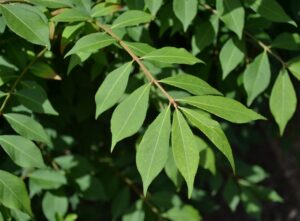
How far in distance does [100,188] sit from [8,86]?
596 millimetres

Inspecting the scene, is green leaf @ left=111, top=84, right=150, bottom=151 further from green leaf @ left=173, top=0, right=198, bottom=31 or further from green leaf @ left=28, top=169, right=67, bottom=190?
green leaf @ left=28, top=169, right=67, bottom=190

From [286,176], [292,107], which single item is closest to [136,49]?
[292,107]

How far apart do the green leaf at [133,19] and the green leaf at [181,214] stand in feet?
3.01

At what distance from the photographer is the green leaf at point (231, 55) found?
6.51 feet

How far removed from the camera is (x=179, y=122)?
140cm

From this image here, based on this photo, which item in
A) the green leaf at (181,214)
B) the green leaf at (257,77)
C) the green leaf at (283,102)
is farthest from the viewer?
the green leaf at (181,214)

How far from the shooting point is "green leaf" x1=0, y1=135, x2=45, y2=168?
5.28 feet

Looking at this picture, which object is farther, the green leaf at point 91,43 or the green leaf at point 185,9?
the green leaf at point 185,9

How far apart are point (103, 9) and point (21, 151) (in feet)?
1.82

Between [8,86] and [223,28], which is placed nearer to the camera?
[8,86]

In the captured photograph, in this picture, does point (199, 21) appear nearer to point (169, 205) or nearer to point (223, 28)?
point (223, 28)

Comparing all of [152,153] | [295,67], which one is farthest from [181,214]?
[152,153]

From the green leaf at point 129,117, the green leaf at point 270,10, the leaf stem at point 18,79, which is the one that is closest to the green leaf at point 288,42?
the green leaf at point 270,10

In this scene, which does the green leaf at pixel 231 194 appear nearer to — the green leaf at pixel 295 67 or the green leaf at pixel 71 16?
the green leaf at pixel 295 67
